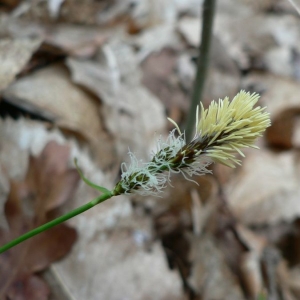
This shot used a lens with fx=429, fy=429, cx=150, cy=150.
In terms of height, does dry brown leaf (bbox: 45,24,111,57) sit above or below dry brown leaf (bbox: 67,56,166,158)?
above

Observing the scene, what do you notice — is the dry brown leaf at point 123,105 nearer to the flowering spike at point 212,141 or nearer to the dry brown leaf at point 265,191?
the dry brown leaf at point 265,191

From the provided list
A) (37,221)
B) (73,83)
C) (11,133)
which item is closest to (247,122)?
(37,221)

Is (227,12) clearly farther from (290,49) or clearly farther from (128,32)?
(128,32)

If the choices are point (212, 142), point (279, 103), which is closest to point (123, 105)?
point (279, 103)

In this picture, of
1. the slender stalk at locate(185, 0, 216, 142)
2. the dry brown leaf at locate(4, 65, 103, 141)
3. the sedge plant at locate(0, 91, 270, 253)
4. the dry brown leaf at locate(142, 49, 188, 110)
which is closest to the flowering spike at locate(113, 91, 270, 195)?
the sedge plant at locate(0, 91, 270, 253)

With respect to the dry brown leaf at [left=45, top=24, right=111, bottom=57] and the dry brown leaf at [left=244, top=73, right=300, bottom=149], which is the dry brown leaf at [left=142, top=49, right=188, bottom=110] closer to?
the dry brown leaf at [left=45, top=24, right=111, bottom=57]
